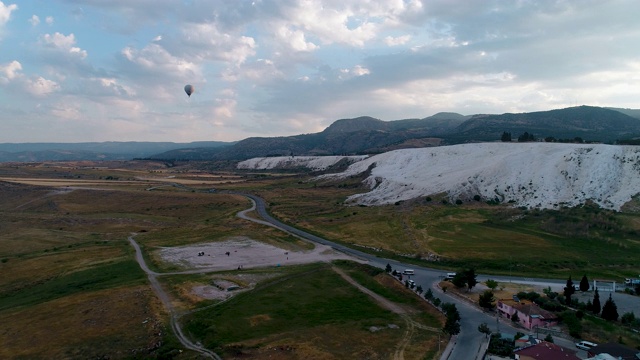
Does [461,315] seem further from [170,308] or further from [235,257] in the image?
[235,257]

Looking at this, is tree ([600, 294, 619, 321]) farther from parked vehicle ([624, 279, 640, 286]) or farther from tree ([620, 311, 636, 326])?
parked vehicle ([624, 279, 640, 286])

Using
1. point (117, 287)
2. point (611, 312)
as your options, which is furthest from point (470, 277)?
point (117, 287)

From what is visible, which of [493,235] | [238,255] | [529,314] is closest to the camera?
[529,314]

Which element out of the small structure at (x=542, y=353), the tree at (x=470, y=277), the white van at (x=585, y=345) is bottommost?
the white van at (x=585, y=345)

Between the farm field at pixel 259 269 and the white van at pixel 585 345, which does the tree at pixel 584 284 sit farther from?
the white van at pixel 585 345

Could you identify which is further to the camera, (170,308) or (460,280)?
(460,280)

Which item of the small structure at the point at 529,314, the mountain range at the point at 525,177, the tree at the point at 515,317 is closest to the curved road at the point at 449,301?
the tree at the point at 515,317

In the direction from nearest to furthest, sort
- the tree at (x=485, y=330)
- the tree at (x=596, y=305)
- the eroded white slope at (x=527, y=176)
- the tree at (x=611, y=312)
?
the tree at (x=485, y=330)
the tree at (x=611, y=312)
the tree at (x=596, y=305)
the eroded white slope at (x=527, y=176)
